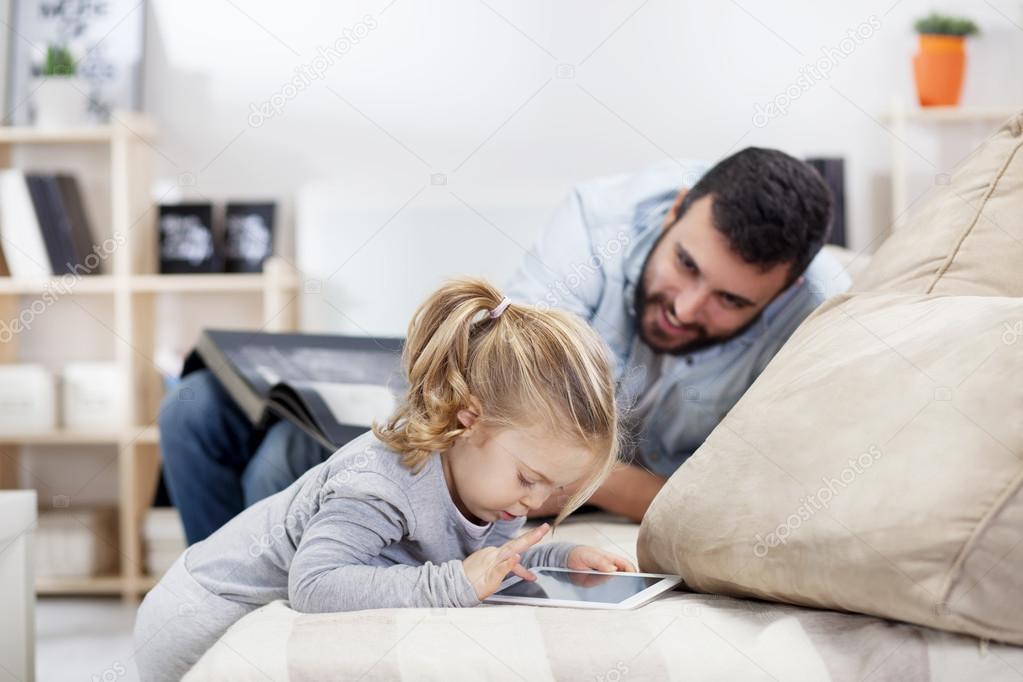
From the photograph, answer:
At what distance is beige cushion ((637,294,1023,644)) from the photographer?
0.80 metres

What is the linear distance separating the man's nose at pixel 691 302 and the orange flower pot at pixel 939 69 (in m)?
1.56

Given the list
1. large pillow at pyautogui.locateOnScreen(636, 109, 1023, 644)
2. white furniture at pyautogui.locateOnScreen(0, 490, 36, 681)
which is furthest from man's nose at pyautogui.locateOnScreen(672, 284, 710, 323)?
white furniture at pyautogui.locateOnScreen(0, 490, 36, 681)

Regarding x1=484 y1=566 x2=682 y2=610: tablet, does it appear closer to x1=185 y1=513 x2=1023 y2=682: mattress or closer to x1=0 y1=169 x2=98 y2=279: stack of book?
x1=185 y1=513 x2=1023 y2=682: mattress

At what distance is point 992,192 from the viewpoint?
1178 millimetres

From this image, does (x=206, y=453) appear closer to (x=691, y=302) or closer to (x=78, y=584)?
(x=691, y=302)

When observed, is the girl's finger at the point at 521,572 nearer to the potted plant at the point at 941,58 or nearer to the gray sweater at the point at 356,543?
the gray sweater at the point at 356,543

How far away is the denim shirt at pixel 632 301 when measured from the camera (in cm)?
164

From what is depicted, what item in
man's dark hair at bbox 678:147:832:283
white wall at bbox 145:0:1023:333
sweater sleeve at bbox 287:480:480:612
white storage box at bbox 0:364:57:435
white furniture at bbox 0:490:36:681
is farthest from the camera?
white wall at bbox 145:0:1023:333

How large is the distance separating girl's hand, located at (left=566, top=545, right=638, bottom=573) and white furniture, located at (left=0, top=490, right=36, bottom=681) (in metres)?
0.60

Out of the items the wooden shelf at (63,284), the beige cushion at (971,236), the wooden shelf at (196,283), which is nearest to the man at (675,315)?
the beige cushion at (971,236)

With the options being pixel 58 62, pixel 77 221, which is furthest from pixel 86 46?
pixel 77 221

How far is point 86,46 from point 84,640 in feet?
5.26

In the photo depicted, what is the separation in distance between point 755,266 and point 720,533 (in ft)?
2.56

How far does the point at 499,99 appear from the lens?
9.96 ft
